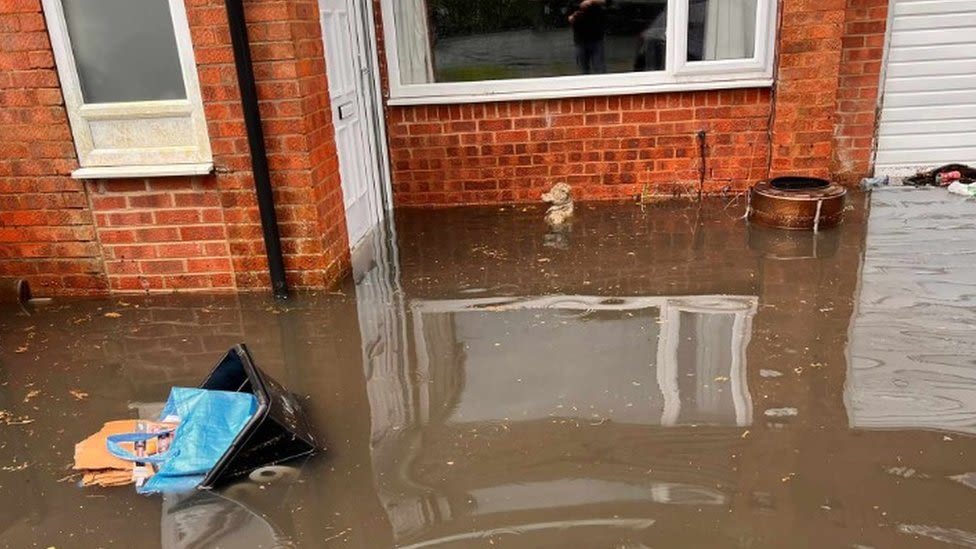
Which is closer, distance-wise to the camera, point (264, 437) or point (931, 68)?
point (264, 437)

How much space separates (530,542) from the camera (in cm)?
246

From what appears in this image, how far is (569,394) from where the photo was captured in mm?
3336

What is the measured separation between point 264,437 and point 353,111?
3282mm

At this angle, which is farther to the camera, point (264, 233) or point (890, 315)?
point (264, 233)

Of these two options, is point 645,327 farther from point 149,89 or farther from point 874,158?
point 874,158

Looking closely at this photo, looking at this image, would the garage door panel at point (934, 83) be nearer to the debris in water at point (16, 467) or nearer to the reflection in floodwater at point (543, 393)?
the reflection in floodwater at point (543, 393)

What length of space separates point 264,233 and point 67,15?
1604mm

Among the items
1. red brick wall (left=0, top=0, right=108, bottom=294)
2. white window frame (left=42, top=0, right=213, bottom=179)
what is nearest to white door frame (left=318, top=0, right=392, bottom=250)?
white window frame (left=42, top=0, right=213, bottom=179)

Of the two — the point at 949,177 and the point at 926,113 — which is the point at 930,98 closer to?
the point at 926,113

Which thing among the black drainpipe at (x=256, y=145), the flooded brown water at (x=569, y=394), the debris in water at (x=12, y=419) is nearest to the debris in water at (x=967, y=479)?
the flooded brown water at (x=569, y=394)

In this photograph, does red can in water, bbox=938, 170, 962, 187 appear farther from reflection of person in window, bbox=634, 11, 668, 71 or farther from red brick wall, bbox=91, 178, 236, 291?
red brick wall, bbox=91, 178, 236, 291

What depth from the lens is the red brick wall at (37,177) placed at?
4234 mm

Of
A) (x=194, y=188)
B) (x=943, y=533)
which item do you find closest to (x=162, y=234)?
(x=194, y=188)

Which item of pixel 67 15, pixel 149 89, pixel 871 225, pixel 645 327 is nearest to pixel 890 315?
pixel 645 327
